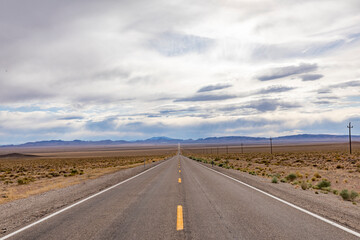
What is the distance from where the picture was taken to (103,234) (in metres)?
5.93

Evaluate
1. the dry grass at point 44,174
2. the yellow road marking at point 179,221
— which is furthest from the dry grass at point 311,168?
the dry grass at point 44,174

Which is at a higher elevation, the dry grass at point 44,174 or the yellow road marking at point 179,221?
the yellow road marking at point 179,221

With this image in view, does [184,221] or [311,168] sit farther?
[311,168]

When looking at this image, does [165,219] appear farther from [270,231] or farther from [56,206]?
[56,206]

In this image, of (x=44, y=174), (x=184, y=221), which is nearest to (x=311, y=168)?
(x=184, y=221)

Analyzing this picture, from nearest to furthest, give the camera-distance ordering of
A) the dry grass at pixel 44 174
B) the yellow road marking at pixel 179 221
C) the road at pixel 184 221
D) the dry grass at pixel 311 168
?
the road at pixel 184 221 < the yellow road marking at pixel 179 221 < the dry grass at pixel 44 174 < the dry grass at pixel 311 168

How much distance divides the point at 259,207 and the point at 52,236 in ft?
19.2

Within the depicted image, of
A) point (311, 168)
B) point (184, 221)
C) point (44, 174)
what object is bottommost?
point (311, 168)

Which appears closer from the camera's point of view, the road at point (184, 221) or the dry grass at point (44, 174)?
the road at point (184, 221)

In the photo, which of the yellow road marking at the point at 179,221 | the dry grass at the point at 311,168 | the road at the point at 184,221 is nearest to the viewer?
the road at the point at 184,221

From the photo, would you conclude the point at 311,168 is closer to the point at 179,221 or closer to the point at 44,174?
the point at 179,221

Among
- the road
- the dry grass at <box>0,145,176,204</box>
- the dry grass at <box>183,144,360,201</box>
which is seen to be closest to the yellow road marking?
the road

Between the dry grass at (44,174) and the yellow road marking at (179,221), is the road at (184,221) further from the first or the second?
the dry grass at (44,174)

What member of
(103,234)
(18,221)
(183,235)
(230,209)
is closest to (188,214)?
(230,209)
